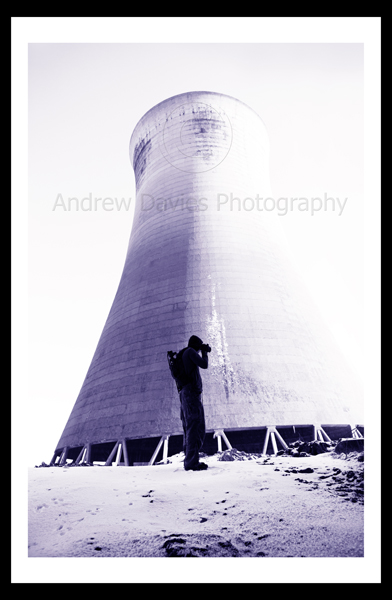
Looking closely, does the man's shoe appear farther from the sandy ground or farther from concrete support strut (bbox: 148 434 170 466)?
concrete support strut (bbox: 148 434 170 466)

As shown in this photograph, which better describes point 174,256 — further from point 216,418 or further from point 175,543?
point 175,543

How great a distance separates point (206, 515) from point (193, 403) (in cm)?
200

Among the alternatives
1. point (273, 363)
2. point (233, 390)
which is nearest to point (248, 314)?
point (273, 363)

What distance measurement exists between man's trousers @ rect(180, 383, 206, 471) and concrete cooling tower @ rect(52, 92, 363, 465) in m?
3.90

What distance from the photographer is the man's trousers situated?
16.3 ft

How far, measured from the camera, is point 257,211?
1305 centimetres

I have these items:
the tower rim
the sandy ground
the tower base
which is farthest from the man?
the tower rim

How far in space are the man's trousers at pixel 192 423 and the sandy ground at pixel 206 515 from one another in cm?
57

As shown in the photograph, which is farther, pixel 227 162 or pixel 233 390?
pixel 227 162

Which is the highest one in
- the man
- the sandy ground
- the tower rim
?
the tower rim

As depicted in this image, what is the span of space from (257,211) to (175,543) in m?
11.2

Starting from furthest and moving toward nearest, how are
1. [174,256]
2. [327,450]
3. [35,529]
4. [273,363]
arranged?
1. [174,256]
2. [273,363]
3. [327,450]
4. [35,529]

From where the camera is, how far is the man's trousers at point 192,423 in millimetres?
4980

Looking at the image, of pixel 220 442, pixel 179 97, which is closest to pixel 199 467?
pixel 220 442
